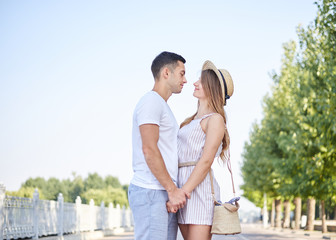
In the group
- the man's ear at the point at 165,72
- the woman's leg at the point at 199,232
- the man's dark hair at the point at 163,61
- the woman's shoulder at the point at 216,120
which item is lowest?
the woman's leg at the point at 199,232

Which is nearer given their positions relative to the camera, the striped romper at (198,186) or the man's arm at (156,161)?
the man's arm at (156,161)

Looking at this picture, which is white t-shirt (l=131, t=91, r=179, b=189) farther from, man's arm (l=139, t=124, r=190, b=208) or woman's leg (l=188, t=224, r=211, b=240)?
woman's leg (l=188, t=224, r=211, b=240)

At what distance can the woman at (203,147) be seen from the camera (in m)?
3.77

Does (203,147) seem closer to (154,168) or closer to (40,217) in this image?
(154,168)

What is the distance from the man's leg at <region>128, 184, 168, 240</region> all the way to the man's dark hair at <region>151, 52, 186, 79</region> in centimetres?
90

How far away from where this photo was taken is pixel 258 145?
38562 millimetres

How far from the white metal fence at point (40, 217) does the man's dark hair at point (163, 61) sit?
10.7m

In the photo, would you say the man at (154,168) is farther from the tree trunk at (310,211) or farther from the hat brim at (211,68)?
the tree trunk at (310,211)

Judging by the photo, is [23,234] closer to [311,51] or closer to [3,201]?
[3,201]

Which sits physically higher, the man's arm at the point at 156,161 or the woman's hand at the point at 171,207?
the man's arm at the point at 156,161

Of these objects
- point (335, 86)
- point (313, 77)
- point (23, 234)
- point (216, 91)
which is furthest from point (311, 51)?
point (216, 91)

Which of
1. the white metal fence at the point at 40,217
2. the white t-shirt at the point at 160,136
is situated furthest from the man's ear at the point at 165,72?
the white metal fence at the point at 40,217

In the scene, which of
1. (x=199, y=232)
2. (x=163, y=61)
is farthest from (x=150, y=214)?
(x=163, y=61)

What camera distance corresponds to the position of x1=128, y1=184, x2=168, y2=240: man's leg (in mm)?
3568
